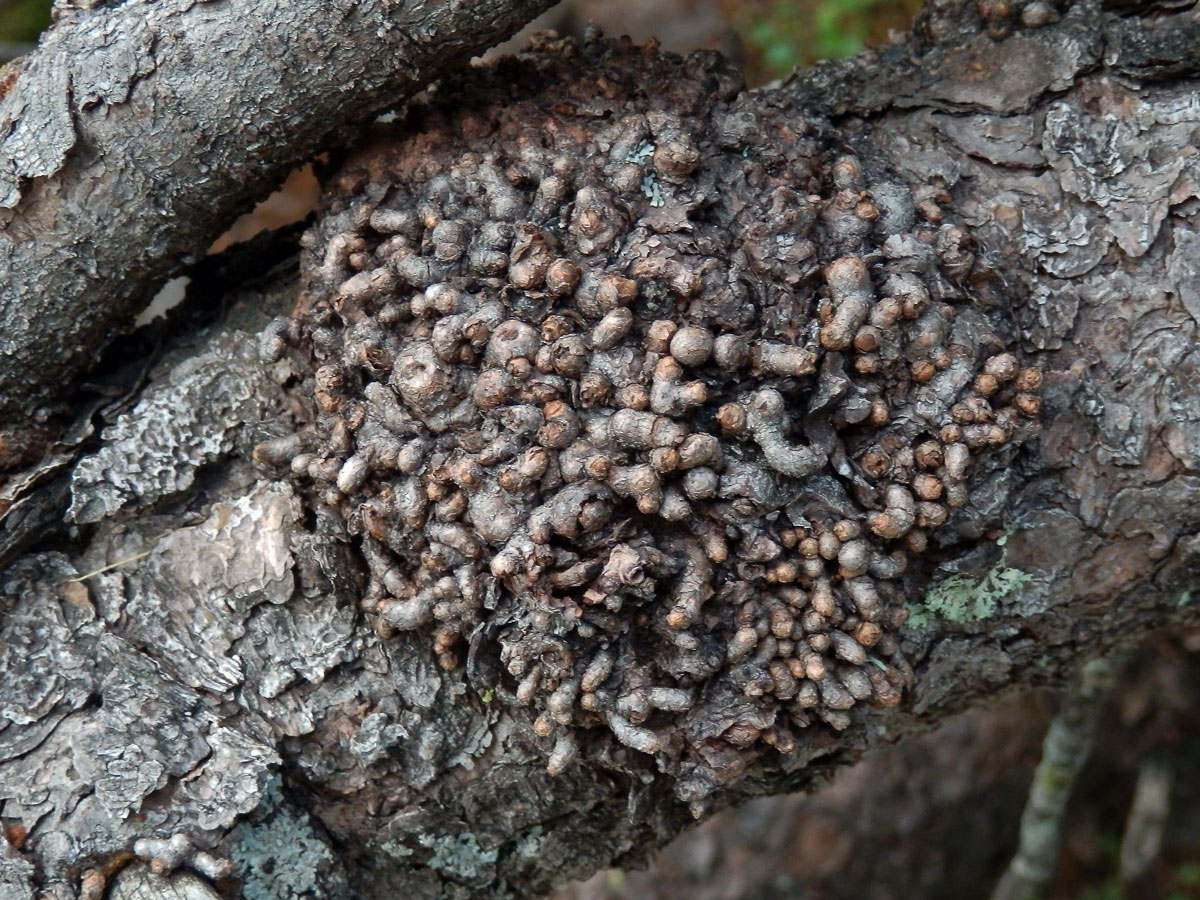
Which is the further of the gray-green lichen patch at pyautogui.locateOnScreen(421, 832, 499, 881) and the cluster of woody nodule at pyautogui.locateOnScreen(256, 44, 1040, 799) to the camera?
the gray-green lichen patch at pyautogui.locateOnScreen(421, 832, 499, 881)

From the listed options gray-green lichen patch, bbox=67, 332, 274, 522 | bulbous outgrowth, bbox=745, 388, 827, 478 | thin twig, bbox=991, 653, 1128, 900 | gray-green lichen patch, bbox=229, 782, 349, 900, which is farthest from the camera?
thin twig, bbox=991, 653, 1128, 900

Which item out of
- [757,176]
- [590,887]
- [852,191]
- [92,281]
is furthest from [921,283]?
[590,887]

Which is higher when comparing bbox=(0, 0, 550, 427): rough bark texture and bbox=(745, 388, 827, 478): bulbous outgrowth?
bbox=(0, 0, 550, 427): rough bark texture

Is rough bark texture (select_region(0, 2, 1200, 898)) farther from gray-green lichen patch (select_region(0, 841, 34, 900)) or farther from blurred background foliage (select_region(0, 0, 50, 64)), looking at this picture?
blurred background foliage (select_region(0, 0, 50, 64))

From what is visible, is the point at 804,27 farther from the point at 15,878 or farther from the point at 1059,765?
the point at 15,878

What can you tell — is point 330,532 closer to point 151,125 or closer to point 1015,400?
point 151,125

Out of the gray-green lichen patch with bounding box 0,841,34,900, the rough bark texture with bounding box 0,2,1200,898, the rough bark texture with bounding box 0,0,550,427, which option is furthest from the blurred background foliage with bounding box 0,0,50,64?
the gray-green lichen patch with bounding box 0,841,34,900

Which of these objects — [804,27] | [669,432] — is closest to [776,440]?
[669,432]
